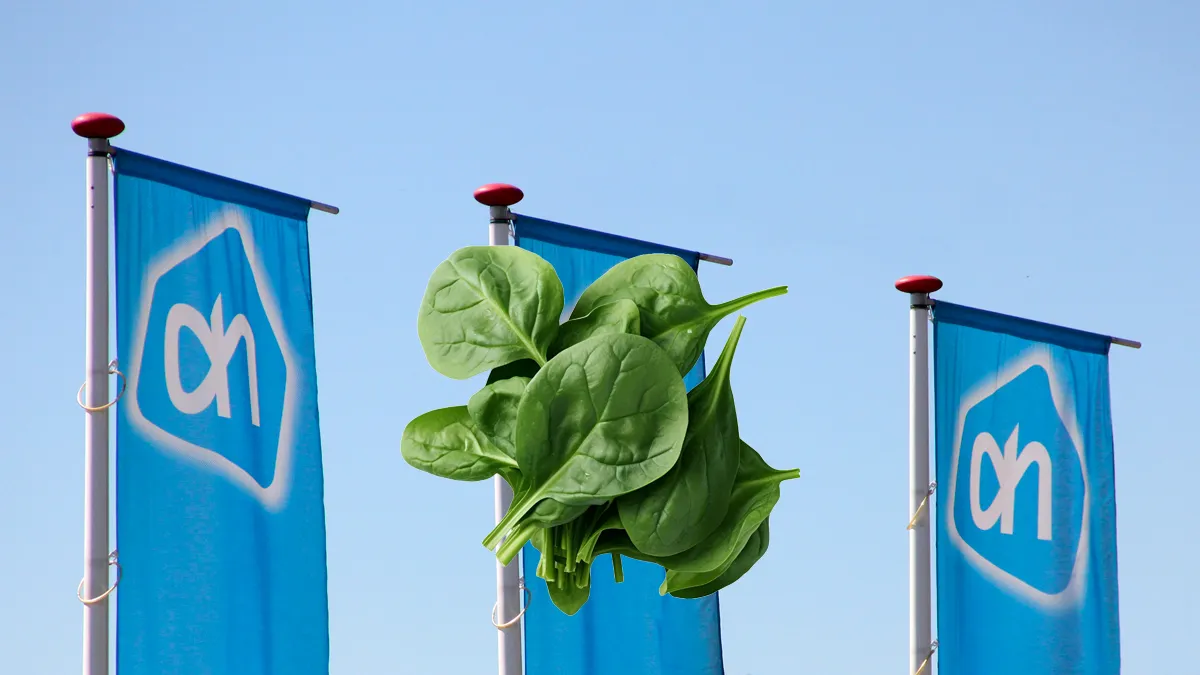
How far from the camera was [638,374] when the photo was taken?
2.22 m

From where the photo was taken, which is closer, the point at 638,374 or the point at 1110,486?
the point at 638,374

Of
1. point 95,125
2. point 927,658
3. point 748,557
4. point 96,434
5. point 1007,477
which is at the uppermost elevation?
point 95,125

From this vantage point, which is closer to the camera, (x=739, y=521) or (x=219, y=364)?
(x=739, y=521)

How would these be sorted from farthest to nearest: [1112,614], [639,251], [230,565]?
[1112,614] < [639,251] < [230,565]

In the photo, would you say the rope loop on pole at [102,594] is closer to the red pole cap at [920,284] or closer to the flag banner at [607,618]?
the flag banner at [607,618]

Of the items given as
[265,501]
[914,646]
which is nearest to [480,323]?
[265,501]

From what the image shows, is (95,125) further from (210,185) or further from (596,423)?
(596,423)

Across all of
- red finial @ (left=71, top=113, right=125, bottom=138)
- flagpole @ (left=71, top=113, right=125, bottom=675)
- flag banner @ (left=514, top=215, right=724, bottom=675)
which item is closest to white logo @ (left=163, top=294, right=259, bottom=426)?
flagpole @ (left=71, top=113, right=125, bottom=675)

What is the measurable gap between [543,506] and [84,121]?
2849mm

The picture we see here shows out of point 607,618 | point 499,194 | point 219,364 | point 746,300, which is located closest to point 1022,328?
point 607,618

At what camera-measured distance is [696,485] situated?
2254 millimetres

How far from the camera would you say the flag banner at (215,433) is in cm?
454

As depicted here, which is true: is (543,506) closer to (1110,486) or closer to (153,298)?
(153,298)

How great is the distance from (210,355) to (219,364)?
47 millimetres
